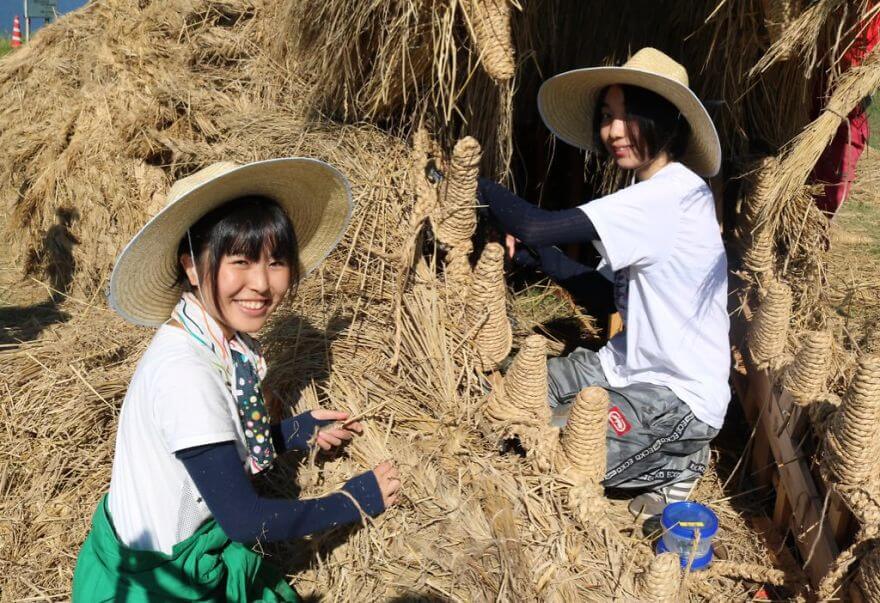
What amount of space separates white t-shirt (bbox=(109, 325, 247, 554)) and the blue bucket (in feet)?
4.14

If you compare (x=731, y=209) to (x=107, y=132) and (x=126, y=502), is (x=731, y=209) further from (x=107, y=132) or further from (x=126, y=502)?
(x=107, y=132)

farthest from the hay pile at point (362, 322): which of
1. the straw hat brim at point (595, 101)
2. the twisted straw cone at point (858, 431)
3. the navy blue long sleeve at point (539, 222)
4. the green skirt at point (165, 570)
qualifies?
the twisted straw cone at point (858, 431)

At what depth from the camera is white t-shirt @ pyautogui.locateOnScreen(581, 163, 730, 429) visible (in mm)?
2121

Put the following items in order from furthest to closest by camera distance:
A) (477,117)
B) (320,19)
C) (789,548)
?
(320,19) < (477,117) < (789,548)

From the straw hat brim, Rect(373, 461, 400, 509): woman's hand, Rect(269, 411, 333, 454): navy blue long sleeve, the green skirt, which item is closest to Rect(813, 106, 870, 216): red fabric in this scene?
the straw hat brim

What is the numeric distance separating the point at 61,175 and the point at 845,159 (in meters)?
3.66

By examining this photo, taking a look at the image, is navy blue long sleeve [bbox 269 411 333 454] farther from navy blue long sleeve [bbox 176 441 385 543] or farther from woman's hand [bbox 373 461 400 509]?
navy blue long sleeve [bbox 176 441 385 543]

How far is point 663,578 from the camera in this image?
1565 millimetres

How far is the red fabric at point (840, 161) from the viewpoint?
8.76ft

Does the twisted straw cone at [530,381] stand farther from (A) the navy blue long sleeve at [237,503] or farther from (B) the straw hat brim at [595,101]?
(B) the straw hat brim at [595,101]

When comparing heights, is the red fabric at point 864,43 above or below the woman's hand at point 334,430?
above

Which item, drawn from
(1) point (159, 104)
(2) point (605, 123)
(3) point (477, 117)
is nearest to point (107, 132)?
(1) point (159, 104)

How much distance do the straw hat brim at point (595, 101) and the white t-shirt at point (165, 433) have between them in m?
1.53

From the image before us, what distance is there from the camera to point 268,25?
358 cm
